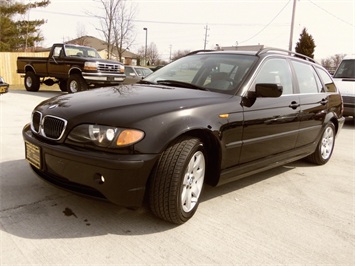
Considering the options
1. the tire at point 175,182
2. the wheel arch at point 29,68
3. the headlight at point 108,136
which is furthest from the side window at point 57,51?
the tire at point 175,182

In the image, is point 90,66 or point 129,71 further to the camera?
point 129,71

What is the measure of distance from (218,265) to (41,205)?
1721 millimetres

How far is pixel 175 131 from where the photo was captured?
261 cm

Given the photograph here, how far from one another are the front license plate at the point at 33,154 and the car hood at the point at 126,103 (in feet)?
1.08

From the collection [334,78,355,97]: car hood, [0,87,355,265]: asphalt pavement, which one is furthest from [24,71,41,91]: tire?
[334,78,355,97]: car hood

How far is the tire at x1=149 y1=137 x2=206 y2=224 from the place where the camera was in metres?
2.58

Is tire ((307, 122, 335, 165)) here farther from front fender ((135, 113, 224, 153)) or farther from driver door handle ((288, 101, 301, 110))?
front fender ((135, 113, 224, 153))

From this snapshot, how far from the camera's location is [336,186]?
4.26m

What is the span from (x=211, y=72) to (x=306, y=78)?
1.77m

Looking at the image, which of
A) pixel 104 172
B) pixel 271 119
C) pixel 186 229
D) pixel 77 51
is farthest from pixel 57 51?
pixel 186 229

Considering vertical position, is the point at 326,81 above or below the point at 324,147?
above

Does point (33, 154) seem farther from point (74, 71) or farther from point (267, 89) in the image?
point (74, 71)

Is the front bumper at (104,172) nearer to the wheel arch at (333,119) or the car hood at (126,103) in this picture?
the car hood at (126,103)

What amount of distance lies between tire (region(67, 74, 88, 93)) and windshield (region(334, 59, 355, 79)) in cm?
912
